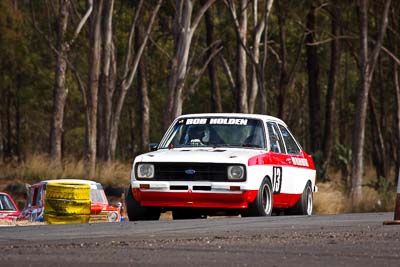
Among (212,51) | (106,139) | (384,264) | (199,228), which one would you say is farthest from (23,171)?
(384,264)

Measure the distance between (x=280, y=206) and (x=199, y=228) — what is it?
460 cm

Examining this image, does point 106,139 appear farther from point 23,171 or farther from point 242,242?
point 242,242

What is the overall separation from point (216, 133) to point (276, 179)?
107 cm

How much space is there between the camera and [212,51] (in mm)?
50875

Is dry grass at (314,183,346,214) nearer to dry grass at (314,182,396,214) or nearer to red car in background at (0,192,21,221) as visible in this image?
dry grass at (314,182,396,214)

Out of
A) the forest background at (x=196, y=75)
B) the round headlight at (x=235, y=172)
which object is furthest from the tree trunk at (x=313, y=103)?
the round headlight at (x=235, y=172)

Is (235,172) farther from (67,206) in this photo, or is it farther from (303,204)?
(67,206)

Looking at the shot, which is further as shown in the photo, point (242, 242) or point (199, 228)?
point (199, 228)

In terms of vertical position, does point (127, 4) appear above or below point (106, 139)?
above

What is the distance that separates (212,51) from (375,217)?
3479cm

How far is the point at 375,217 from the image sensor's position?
53.8ft

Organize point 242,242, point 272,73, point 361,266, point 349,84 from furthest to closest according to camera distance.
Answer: point 349,84
point 272,73
point 242,242
point 361,266

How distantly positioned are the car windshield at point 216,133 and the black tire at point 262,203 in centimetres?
66

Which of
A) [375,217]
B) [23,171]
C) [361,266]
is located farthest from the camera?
[23,171]
